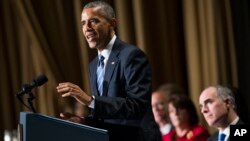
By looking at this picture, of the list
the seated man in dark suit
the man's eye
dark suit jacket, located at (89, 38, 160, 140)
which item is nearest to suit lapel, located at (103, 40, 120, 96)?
dark suit jacket, located at (89, 38, 160, 140)

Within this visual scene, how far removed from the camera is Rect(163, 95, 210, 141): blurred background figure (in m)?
3.53

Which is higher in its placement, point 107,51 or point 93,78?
point 107,51

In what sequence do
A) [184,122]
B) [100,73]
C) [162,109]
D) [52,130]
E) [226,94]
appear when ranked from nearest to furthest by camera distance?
1. [52,130]
2. [100,73]
3. [226,94]
4. [184,122]
5. [162,109]

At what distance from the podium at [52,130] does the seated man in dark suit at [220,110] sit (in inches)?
47.2

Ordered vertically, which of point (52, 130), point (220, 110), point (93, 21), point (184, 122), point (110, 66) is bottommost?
point (184, 122)

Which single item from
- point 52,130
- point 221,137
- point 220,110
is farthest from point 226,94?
point 52,130

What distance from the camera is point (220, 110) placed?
10.4 feet

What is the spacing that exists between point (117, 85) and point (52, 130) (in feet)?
1.13

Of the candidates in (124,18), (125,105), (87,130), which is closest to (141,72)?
(125,105)

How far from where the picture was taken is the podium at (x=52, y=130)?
1957mm

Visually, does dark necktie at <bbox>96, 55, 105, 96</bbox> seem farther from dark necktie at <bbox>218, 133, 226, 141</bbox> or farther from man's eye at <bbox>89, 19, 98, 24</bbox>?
dark necktie at <bbox>218, 133, 226, 141</bbox>

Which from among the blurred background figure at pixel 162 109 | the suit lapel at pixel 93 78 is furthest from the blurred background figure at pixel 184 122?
the suit lapel at pixel 93 78

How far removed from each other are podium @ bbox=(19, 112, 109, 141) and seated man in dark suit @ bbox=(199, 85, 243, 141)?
1.20 m

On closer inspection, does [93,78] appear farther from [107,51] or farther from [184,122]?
[184,122]
